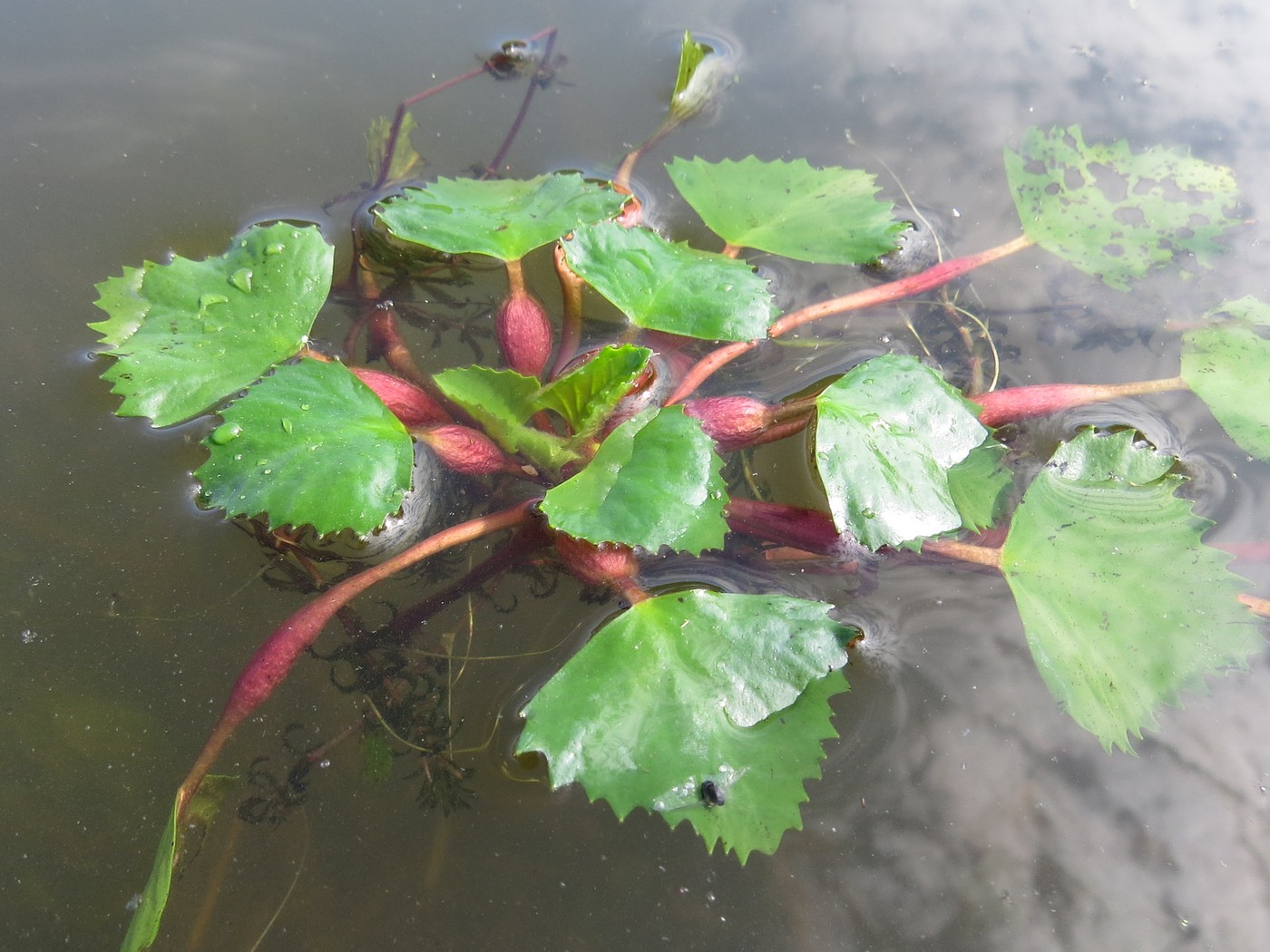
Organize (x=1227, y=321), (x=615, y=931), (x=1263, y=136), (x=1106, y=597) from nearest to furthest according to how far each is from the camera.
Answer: (x=615, y=931) → (x=1106, y=597) → (x=1227, y=321) → (x=1263, y=136)

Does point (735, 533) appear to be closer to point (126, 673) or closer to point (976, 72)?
point (126, 673)

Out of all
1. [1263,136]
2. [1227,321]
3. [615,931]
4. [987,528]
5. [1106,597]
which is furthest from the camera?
[1263,136]

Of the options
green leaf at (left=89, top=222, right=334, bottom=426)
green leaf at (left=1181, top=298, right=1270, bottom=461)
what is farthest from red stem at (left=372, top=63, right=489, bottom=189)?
green leaf at (left=1181, top=298, right=1270, bottom=461)

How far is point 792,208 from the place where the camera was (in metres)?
1.81

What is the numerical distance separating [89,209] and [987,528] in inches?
78.3

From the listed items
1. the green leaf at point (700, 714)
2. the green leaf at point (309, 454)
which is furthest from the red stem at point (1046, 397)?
the green leaf at point (309, 454)

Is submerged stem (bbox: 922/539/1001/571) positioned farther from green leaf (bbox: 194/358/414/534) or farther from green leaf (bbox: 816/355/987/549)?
green leaf (bbox: 194/358/414/534)

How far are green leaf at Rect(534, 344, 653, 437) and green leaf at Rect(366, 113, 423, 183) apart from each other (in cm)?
87

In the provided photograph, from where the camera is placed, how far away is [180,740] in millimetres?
1386

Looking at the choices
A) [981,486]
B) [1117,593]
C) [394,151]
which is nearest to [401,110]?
[394,151]

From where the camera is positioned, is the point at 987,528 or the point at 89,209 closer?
the point at 987,528

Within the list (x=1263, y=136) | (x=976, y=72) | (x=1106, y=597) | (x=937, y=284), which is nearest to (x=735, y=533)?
(x=1106, y=597)

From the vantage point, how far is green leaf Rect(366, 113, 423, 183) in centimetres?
198

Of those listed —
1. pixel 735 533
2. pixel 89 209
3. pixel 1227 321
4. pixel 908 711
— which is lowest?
pixel 908 711
